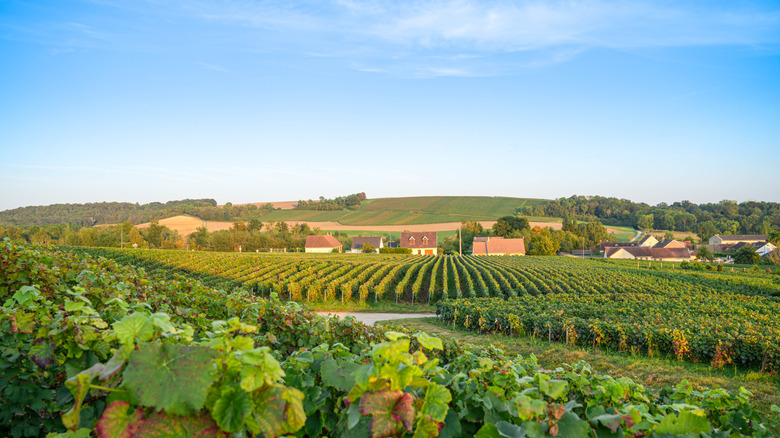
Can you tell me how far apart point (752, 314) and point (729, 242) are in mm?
97984

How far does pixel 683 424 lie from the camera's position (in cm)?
156

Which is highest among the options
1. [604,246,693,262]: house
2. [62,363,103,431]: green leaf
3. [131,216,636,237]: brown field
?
[62,363,103,431]: green leaf

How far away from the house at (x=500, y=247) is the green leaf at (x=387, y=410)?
78087 millimetres

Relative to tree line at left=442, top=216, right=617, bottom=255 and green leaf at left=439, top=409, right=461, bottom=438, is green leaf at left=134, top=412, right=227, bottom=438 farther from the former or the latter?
tree line at left=442, top=216, right=617, bottom=255

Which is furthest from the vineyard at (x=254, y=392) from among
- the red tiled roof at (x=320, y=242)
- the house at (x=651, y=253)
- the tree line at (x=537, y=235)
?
the house at (x=651, y=253)

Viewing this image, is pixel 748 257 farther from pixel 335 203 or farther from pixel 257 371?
pixel 335 203

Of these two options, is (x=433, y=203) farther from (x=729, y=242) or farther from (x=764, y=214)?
(x=764, y=214)

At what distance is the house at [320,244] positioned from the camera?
3285 inches

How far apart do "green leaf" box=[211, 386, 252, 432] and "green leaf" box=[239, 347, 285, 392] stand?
40mm

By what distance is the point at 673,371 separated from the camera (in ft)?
36.0

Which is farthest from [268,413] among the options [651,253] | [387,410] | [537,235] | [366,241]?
[651,253]

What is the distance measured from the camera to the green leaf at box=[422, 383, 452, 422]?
138 cm

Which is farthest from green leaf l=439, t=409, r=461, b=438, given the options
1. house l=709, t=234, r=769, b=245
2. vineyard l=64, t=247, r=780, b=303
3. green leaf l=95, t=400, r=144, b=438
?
house l=709, t=234, r=769, b=245

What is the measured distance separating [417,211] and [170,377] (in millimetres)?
123102
